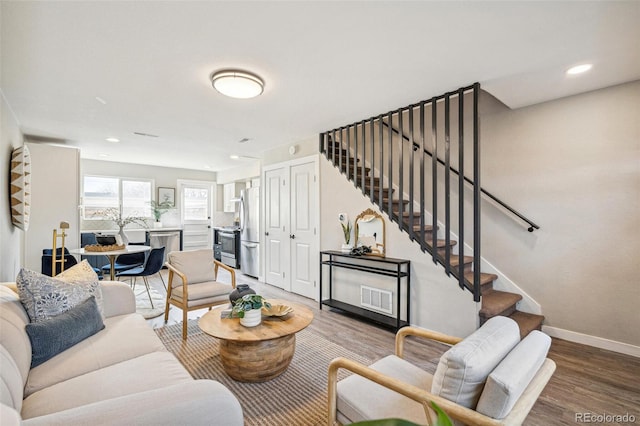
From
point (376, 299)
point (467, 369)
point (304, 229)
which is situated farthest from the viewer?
point (304, 229)

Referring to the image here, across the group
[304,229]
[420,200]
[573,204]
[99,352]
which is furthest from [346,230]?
[99,352]

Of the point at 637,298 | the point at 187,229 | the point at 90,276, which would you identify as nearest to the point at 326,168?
the point at 90,276

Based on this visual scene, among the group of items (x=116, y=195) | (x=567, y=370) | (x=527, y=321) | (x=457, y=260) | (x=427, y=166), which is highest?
(x=427, y=166)

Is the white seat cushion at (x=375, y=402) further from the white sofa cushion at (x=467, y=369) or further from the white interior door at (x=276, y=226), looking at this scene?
the white interior door at (x=276, y=226)

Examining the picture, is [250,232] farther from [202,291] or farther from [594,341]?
[594,341]

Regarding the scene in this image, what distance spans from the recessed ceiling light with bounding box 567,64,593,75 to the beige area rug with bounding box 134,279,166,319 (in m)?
4.99

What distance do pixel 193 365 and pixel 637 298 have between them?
402cm

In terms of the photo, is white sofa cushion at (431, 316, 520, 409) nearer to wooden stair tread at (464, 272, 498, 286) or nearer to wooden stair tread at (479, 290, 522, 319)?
wooden stair tread at (479, 290, 522, 319)

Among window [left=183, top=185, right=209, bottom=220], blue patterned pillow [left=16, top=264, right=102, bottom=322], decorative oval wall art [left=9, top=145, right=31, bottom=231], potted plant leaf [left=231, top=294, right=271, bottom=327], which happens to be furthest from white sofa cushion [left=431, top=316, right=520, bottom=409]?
window [left=183, top=185, right=209, bottom=220]

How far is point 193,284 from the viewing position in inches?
133

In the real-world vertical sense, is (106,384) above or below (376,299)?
above

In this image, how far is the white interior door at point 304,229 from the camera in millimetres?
4496

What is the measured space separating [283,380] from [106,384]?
1.22 m

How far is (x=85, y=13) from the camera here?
1.74 meters
